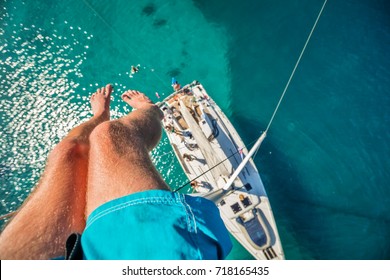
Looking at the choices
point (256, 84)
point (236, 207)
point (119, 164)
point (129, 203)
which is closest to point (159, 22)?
point (256, 84)

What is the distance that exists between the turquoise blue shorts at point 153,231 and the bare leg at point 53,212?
0.80m

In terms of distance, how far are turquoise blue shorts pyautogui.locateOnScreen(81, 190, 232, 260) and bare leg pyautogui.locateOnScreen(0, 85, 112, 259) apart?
0.80 m

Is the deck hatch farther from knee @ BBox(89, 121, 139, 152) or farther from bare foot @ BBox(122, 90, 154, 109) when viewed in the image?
knee @ BBox(89, 121, 139, 152)

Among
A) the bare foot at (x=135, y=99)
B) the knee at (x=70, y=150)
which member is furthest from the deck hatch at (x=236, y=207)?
the knee at (x=70, y=150)

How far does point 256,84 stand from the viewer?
44.2ft

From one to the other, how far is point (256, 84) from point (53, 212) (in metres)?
12.3

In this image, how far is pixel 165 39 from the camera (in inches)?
567

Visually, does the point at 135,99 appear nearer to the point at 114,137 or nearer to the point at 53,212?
the point at 114,137

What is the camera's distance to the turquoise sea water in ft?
38.5

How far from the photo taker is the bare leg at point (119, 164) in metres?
2.32

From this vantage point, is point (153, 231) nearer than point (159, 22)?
Yes

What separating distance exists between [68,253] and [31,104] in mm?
14767

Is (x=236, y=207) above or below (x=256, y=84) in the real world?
below

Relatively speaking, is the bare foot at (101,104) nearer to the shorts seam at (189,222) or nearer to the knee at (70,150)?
the knee at (70,150)
